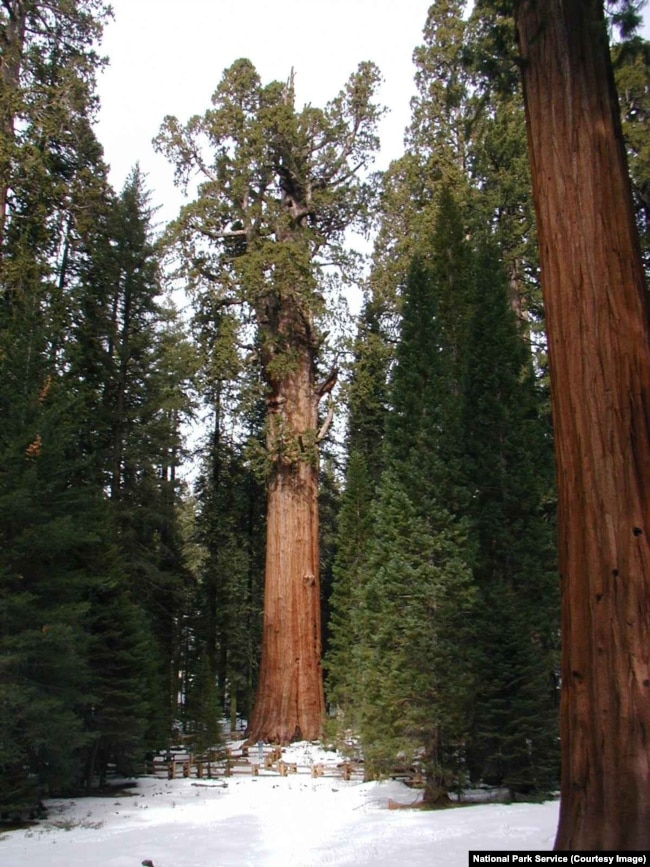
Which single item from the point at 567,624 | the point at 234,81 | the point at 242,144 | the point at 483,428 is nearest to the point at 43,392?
the point at 483,428

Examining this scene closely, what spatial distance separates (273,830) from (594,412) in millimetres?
7256

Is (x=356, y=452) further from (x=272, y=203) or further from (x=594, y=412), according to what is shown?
(x=594, y=412)

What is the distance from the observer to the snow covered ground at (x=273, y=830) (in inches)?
280

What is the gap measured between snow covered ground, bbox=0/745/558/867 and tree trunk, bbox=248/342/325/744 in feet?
13.8

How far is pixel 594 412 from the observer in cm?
474

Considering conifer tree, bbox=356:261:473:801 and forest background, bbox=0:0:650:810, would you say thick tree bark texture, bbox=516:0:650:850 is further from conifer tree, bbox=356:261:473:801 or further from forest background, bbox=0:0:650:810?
conifer tree, bbox=356:261:473:801

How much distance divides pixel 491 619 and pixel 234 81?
17.0 meters

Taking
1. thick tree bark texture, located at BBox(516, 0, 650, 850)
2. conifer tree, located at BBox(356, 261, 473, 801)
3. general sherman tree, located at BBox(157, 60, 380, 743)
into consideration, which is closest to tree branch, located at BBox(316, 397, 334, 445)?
general sherman tree, located at BBox(157, 60, 380, 743)

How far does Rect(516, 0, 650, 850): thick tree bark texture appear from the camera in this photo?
430 cm

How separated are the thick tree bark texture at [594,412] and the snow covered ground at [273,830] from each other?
2.27 metres

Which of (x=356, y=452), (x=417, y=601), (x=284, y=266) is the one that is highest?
(x=284, y=266)

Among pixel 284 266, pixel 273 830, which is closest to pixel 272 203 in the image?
pixel 284 266

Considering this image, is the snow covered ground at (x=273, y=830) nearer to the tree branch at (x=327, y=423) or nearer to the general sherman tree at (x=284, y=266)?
the general sherman tree at (x=284, y=266)

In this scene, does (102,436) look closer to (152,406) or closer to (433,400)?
(152,406)
